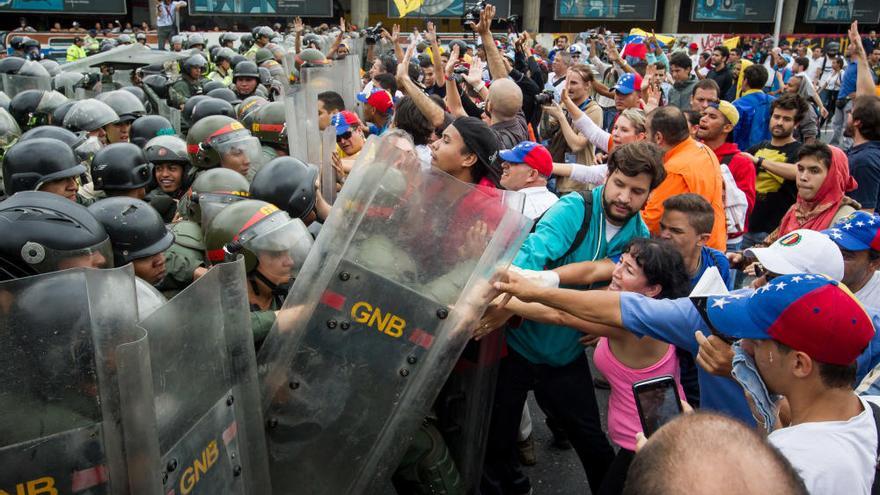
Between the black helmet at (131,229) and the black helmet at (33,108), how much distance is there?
4.78 m

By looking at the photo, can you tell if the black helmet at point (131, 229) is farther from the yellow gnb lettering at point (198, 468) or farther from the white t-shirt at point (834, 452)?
the white t-shirt at point (834, 452)

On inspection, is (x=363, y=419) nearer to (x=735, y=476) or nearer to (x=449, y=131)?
(x=735, y=476)

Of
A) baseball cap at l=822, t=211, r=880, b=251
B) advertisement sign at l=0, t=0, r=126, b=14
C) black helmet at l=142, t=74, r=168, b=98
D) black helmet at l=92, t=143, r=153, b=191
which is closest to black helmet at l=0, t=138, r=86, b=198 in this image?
black helmet at l=92, t=143, r=153, b=191

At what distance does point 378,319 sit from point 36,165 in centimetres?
272

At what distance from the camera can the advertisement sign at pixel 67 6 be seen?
26.4 meters

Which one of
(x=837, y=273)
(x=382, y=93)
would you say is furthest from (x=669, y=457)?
(x=382, y=93)

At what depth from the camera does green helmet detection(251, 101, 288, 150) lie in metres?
5.16

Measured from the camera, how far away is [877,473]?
1775 mm

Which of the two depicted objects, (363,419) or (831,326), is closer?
(831,326)

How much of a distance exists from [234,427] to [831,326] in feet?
4.83

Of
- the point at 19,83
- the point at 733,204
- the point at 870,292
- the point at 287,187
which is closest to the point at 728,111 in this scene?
the point at 733,204

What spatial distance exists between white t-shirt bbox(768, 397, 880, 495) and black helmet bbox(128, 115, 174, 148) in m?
5.19

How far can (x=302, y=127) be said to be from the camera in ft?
15.1

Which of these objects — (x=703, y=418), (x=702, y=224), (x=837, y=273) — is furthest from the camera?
(x=702, y=224)
